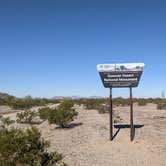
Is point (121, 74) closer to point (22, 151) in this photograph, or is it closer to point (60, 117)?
point (60, 117)

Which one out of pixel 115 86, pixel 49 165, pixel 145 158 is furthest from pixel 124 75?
pixel 49 165

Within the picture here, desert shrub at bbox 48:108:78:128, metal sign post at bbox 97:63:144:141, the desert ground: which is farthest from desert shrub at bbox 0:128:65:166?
desert shrub at bbox 48:108:78:128

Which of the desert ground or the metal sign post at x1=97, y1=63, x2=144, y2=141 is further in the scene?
the metal sign post at x1=97, y1=63, x2=144, y2=141

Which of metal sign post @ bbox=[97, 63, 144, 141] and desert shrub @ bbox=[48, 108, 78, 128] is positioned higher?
metal sign post @ bbox=[97, 63, 144, 141]

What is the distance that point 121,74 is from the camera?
14820 millimetres

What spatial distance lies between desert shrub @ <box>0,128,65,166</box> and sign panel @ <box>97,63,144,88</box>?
24.1 ft

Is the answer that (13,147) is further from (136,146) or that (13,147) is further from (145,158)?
(136,146)

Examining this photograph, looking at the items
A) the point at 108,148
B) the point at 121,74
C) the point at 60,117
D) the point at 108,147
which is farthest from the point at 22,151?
the point at 60,117

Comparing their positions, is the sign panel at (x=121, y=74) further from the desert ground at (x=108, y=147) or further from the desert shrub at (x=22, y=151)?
the desert shrub at (x=22, y=151)

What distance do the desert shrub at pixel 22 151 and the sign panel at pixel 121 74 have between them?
7.33 meters

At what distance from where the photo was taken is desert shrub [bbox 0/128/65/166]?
740 centimetres

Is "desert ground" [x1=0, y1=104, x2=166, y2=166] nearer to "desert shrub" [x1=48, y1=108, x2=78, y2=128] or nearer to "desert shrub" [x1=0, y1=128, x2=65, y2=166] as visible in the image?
"desert shrub" [x1=48, y1=108, x2=78, y2=128]

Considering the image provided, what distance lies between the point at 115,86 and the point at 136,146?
3477mm

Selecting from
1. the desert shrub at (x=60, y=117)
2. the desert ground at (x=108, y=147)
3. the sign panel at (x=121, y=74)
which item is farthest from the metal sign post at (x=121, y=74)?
the desert shrub at (x=60, y=117)
